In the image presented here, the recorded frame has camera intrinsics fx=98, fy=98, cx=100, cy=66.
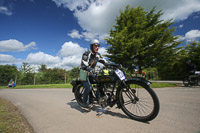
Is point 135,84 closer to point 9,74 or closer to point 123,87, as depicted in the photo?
point 123,87

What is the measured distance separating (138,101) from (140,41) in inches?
352

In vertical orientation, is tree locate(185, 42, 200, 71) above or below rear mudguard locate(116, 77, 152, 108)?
above

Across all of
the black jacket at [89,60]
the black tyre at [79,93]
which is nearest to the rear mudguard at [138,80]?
the black jacket at [89,60]

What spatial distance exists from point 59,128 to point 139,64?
1130 centimetres

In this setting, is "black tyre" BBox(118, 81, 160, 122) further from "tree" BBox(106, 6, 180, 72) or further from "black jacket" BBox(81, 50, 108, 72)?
"tree" BBox(106, 6, 180, 72)

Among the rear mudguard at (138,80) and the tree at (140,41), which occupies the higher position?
the tree at (140,41)

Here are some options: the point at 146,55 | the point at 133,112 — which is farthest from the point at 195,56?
the point at 133,112

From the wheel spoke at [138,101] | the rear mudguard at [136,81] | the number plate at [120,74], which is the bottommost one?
the wheel spoke at [138,101]

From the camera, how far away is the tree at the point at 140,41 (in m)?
10.1

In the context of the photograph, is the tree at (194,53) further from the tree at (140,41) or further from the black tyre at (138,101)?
the black tyre at (138,101)

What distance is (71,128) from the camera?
1771mm

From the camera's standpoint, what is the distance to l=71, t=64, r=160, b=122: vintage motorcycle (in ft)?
6.54

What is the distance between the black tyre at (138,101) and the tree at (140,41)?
8139 mm

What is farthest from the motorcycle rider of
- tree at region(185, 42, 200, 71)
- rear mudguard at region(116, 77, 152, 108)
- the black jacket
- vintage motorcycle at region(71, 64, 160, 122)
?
tree at region(185, 42, 200, 71)
